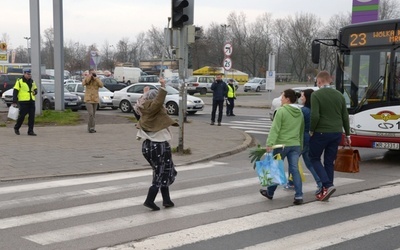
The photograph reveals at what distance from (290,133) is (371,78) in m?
4.55

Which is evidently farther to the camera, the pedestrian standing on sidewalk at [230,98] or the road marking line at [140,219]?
the pedestrian standing on sidewalk at [230,98]

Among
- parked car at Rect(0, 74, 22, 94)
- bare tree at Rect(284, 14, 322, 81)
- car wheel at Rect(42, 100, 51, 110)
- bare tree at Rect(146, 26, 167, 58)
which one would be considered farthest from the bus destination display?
bare tree at Rect(146, 26, 167, 58)

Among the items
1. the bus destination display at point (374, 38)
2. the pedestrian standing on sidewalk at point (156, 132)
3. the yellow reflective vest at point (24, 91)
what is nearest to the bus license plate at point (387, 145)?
the bus destination display at point (374, 38)

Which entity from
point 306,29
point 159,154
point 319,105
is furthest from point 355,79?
point 306,29

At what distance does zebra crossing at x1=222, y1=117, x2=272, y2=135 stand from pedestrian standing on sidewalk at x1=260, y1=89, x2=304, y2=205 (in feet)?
34.0

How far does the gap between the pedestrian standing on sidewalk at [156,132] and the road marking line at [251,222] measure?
1019mm

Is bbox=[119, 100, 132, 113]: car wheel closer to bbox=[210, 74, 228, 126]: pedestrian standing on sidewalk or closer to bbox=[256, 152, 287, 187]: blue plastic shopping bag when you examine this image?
bbox=[210, 74, 228, 126]: pedestrian standing on sidewalk

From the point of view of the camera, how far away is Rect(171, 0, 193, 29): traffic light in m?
11.3

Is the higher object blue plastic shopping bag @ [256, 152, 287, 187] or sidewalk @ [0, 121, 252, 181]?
blue plastic shopping bag @ [256, 152, 287, 187]

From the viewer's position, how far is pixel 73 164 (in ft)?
34.0

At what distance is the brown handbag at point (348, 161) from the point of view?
7.88m

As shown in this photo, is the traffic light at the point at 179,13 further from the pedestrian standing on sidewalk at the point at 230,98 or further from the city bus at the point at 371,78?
the pedestrian standing on sidewalk at the point at 230,98

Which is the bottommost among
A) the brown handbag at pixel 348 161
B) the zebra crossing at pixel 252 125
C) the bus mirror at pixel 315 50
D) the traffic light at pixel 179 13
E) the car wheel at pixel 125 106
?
the zebra crossing at pixel 252 125

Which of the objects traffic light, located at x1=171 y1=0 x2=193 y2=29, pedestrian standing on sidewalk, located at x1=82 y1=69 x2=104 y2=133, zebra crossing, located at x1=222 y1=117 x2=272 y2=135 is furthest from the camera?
zebra crossing, located at x1=222 y1=117 x2=272 y2=135
